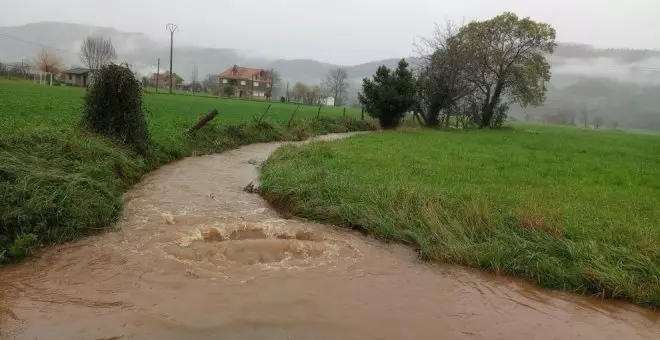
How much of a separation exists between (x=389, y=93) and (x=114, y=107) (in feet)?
79.3

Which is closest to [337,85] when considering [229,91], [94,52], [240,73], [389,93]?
[240,73]

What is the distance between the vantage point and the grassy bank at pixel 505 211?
7.32 meters

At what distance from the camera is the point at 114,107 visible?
1466 centimetres

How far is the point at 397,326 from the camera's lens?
18.4 ft

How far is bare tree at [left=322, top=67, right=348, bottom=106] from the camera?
14534 cm

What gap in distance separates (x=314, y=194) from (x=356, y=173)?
278 cm

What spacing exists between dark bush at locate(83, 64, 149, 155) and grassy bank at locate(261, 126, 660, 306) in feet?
16.2

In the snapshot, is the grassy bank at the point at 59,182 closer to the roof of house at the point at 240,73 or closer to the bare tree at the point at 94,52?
the bare tree at the point at 94,52

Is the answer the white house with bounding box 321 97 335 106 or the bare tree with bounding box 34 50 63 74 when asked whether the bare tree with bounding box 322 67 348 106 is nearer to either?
the white house with bounding box 321 97 335 106

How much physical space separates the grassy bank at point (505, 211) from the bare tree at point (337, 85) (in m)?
130

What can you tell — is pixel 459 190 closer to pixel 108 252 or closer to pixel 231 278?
pixel 231 278

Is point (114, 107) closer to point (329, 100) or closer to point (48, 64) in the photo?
point (48, 64)

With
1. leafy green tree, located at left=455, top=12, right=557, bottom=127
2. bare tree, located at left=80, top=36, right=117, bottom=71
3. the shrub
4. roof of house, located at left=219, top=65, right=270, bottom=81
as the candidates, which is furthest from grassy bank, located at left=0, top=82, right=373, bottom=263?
roof of house, located at left=219, top=65, right=270, bottom=81

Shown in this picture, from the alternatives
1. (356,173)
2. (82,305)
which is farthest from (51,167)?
(356,173)
